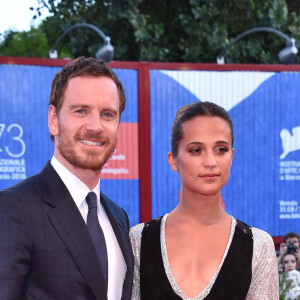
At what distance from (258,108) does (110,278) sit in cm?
922

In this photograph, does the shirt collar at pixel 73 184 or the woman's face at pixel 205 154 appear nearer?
the shirt collar at pixel 73 184

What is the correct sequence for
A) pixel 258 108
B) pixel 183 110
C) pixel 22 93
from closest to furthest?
pixel 183 110, pixel 22 93, pixel 258 108

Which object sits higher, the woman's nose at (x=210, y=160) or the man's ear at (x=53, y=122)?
the man's ear at (x=53, y=122)

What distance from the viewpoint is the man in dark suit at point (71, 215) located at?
8.30 feet

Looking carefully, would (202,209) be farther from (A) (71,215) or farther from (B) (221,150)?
(A) (71,215)

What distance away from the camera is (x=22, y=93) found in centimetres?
1084

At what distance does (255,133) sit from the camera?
11484 millimetres

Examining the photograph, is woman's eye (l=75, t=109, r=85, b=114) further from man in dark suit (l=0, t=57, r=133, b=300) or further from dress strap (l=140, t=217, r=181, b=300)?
dress strap (l=140, t=217, r=181, b=300)

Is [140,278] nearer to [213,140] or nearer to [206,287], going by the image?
[206,287]

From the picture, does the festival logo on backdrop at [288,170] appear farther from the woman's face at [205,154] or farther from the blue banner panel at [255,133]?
the woman's face at [205,154]

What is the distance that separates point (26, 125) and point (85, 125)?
323 inches

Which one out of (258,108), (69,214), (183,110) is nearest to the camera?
(69,214)

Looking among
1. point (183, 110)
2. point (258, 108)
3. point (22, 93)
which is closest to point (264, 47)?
point (258, 108)

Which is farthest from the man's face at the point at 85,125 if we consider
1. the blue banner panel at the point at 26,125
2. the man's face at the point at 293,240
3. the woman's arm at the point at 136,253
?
the man's face at the point at 293,240
